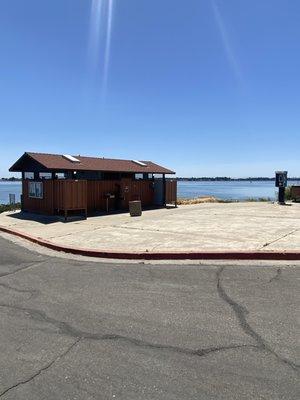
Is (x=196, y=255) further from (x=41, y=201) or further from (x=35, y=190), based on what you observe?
(x=35, y=190)

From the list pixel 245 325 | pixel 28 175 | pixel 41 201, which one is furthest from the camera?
pixel 28 175

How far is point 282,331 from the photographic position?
5090 mm

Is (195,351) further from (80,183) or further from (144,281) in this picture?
(80,183)

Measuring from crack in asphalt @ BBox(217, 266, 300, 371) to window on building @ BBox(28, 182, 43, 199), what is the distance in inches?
557

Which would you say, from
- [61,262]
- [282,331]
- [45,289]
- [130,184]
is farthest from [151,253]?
[130,184]

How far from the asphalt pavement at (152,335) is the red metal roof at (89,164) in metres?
11.7

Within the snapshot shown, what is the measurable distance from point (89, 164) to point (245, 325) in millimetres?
17210

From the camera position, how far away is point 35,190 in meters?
20.6

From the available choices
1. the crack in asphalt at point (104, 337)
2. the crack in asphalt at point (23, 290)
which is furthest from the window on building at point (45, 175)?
the crack in asphalt at point (104, 337)

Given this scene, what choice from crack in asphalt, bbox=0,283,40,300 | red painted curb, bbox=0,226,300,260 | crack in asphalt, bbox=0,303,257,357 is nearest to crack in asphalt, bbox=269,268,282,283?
red painted curb, bbox=0,226,300,260

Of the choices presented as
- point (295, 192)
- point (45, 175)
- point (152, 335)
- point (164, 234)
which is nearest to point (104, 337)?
point (152, 335)

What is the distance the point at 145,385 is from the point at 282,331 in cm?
191

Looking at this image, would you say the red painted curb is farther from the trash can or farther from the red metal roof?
the red metal roof

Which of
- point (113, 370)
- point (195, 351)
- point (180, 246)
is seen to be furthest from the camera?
point (180, 246)
